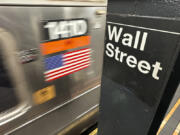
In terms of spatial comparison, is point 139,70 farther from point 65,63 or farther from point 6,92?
point 6,92

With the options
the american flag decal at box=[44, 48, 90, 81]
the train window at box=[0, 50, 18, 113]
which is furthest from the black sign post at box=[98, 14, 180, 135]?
the train window at box=[0, 50, 18, 113]

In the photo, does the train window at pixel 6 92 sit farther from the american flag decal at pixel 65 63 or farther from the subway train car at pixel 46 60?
the american flag decal at pixel 65 63

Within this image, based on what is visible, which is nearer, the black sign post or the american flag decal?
the black sign post

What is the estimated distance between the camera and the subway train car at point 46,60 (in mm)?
938

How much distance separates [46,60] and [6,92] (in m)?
0.38

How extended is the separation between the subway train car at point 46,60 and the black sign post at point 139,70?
474mm

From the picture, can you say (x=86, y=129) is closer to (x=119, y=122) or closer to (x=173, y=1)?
(x=119, y=122)

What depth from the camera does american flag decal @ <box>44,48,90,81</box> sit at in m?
1.17

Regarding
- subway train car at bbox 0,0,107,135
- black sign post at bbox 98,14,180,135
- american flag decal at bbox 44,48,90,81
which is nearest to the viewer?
black sign post at bbox 98,14,180,135

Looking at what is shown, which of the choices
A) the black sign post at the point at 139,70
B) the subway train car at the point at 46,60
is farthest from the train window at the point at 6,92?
the black sign post at the point at 139,70

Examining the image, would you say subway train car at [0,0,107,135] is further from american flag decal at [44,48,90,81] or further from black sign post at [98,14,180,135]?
black sign post at [98,14,180,135]

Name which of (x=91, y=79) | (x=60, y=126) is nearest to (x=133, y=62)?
(x=91, y=79)

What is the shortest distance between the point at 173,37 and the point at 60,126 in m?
1.43

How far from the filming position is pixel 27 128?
4.03 ft
